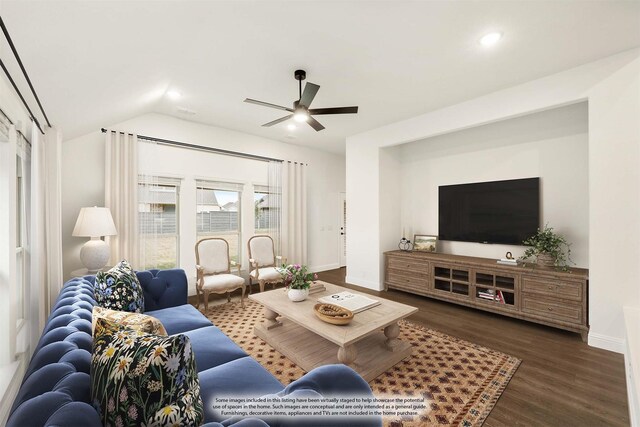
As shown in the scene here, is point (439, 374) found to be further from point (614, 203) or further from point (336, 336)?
point (614, 203)

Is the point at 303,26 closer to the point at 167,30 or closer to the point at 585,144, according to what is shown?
the point at 167,30

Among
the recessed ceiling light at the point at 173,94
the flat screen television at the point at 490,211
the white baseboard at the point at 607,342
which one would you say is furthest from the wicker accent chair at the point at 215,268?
the white baseboard at the point at 607,342

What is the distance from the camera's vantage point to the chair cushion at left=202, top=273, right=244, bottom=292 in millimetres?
3553

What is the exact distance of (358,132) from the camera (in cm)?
487

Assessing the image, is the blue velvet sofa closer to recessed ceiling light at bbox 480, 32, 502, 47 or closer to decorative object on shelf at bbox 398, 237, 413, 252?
recessed ceiling light at bbox 480, 32, 502, 47

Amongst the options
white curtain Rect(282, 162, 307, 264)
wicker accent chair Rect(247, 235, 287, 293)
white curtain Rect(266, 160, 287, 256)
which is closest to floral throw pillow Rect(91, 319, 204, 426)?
wicker accent chair Rect(247, 235, 287, 293)

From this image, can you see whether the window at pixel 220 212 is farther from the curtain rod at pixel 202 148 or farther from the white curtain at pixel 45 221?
the white curtain at pixel 45 221

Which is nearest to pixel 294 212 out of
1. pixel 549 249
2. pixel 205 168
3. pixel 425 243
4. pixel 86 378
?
pixel 205 168

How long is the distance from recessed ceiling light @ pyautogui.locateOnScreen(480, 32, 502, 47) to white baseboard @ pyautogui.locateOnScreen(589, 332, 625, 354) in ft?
9.54

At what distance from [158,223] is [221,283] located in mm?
1298

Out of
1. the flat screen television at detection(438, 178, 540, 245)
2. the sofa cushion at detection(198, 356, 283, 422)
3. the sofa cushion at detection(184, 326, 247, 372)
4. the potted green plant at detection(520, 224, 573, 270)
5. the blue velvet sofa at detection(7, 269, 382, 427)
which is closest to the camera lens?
the blue velvet sofa at detection(7, 269, 382, 427)

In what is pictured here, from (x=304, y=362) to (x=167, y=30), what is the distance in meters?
2.74

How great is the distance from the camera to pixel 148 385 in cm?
78

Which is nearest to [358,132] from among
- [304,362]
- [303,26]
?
[303,26]
